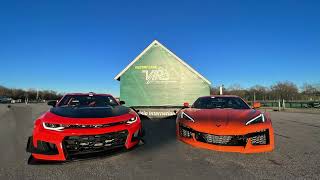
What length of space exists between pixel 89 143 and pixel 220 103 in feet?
12.5

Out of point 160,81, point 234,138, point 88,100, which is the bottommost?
point 234,138

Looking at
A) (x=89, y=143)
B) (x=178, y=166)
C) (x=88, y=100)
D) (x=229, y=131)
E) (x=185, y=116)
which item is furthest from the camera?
(x=88, y=100)

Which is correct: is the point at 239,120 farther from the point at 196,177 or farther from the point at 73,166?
the point at 73,166

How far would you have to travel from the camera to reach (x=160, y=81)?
18.6 metres

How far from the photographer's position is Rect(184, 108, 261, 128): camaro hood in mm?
4598

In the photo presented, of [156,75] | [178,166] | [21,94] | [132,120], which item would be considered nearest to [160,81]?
[156,75]

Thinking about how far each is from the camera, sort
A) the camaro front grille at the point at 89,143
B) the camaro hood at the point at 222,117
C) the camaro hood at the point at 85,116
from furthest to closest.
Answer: the camaro hood at the point at 222,117 < the camaro hood at the point at 85,116 < the camaro front grille at the point at 89,143

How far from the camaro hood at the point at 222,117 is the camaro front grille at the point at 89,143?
66.5 inches

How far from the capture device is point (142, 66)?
18750 millimetres

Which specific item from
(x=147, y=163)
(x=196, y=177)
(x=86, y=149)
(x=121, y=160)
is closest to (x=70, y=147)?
(x=86, y=149)

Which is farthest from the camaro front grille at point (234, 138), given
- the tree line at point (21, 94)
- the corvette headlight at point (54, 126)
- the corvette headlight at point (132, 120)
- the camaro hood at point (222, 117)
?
the tree line at point (21, 94)

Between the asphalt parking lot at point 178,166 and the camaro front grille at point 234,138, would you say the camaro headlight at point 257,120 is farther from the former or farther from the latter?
the asphalt parking lot at point 178,166

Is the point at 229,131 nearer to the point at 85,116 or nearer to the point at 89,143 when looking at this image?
the point at 89,143

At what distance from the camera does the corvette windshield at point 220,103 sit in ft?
20.5
